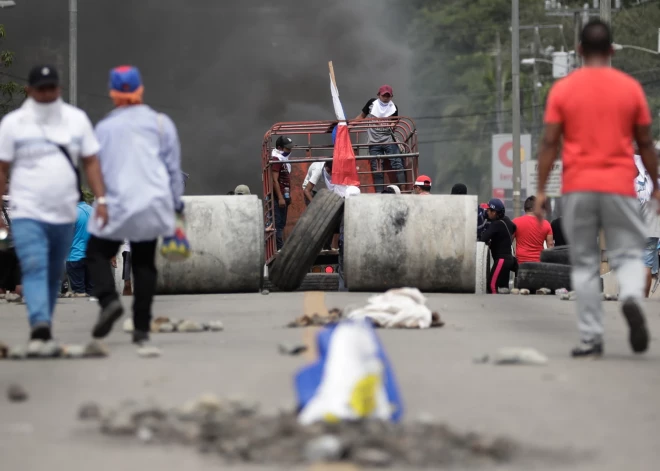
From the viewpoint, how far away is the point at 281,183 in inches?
777

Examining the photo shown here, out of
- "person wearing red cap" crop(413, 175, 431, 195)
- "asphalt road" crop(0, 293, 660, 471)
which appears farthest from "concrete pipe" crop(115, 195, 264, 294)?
"asphalt road" crop(0, 293, 660, 471)

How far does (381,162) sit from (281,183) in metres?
1.31

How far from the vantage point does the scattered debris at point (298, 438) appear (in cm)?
559

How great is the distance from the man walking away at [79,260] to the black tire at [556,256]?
216 inches

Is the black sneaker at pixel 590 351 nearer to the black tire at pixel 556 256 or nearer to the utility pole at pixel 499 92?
the black tire at pixel 556 256

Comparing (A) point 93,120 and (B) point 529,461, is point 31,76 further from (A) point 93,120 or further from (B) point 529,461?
(A) point 93,120

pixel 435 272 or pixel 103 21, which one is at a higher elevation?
pixel 103 21

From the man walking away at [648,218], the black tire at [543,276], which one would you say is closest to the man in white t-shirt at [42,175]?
the man walking away at [648,218]

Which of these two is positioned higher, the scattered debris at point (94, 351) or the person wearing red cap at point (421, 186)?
the person wearing red cap at point (421, 186)

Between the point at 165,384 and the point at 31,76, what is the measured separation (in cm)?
282

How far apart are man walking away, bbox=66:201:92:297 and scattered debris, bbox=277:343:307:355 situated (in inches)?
397

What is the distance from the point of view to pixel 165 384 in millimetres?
7719

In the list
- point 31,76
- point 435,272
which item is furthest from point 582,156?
point 435,272

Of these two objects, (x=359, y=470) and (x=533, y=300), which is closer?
(x=359, y=470)
